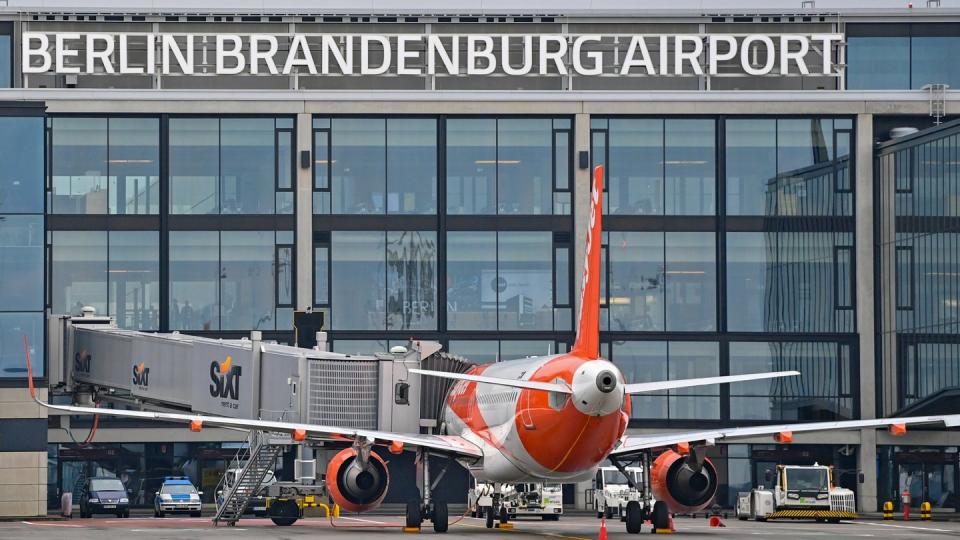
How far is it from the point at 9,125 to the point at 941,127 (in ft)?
144

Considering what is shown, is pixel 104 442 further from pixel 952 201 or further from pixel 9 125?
pixel 952 201

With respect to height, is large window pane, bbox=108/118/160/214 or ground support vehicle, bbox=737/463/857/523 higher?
large window pane, bbox=108/118/160/214

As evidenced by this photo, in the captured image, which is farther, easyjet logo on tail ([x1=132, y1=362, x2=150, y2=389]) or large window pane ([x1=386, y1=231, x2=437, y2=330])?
large window pane ([x1=386, y1=231, x2=437, y2=330])

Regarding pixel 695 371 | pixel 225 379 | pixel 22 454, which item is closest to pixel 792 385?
pixel 695 371

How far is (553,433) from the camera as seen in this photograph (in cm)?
4700

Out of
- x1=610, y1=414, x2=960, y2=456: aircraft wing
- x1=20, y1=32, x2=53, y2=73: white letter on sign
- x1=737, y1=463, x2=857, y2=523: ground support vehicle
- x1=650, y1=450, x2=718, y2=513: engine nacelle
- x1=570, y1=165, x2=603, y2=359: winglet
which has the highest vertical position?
x1=20, y1=32, x2=53, y2=73: white letter on sign

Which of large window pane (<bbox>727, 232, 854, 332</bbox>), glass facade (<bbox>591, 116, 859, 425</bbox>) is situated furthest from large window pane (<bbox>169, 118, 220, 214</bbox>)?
large window pane (<bbox>727, 232, 854, 332</bbox>)

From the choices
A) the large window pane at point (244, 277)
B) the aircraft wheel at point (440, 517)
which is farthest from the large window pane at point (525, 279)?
the aircraft wheel at point (440, 517)

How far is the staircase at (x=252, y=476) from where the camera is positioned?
60562 mm

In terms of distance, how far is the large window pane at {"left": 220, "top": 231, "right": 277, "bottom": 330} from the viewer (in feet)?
293

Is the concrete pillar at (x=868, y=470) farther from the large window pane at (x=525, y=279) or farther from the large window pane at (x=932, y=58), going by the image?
the large window pane at (x=932, y=58)

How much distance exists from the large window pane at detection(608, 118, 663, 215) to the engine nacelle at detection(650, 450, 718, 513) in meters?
38.7

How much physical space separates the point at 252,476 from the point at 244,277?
28.7m

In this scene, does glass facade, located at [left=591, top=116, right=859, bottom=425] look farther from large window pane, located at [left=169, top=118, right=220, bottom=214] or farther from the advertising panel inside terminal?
large window pane, located at [left=169, top=118, right=220, bottom=214]
